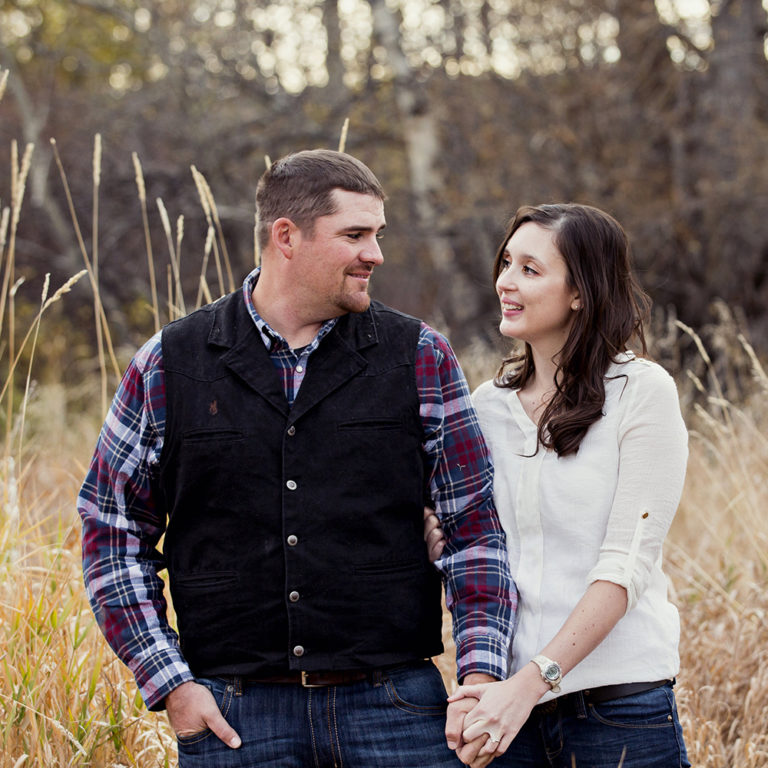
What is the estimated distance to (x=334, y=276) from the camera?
2416 mm

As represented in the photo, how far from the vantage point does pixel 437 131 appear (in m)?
10.2

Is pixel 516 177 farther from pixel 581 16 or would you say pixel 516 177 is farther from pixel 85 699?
pixel 85 699

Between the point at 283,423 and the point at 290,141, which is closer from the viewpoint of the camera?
the point at 283,423

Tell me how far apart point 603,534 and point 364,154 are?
399 inches

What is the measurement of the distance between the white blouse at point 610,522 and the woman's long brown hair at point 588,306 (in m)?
0.05

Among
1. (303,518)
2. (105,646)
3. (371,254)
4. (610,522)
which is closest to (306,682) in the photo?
(303,518)

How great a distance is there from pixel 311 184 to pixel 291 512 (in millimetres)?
785

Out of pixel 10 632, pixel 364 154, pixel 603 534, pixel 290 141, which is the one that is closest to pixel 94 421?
pixel 10 632

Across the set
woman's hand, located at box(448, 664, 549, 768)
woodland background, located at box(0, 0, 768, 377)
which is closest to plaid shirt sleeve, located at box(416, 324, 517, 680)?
woman's hand, located at box(448, 664, 549, 768)

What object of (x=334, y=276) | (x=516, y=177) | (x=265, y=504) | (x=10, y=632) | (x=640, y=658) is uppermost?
(x=516, y=177)

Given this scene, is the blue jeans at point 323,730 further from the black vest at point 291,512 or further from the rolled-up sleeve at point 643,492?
the rolled-up sleeve at point 643,492

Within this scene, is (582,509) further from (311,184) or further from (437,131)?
(437,131)

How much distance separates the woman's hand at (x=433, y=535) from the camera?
2.44 metres

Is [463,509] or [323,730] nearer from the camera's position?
[323,730]
